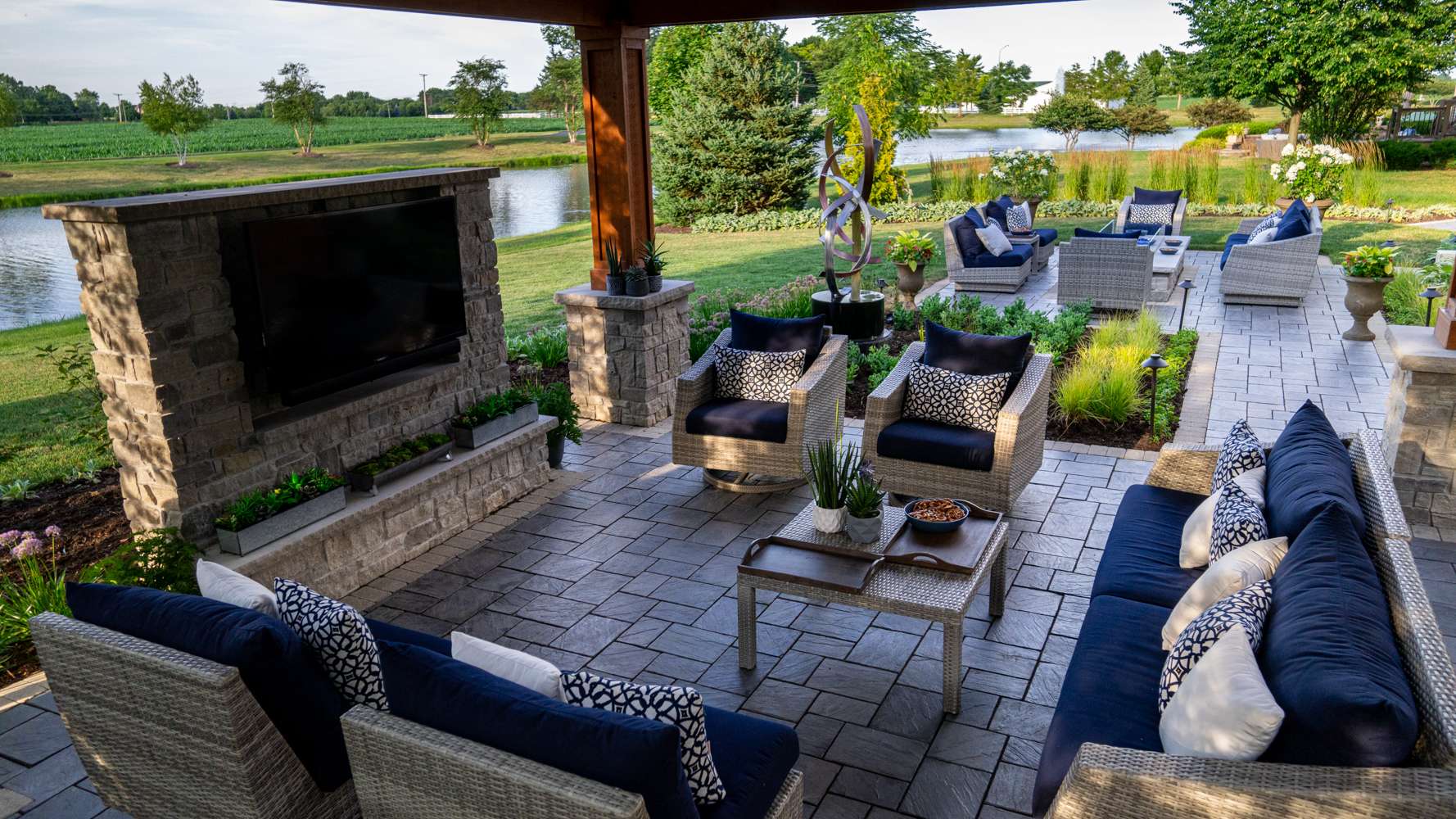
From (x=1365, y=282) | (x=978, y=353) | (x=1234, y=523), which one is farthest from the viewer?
(x=1365, y=282)

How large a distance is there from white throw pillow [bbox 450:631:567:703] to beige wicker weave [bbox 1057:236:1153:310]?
840cm

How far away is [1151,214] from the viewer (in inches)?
496

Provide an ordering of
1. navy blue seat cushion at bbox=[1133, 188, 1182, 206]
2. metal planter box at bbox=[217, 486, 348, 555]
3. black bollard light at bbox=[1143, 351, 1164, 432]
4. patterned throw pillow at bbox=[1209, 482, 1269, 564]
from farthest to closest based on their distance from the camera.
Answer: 1. navy blue seat cushion at bbox=[1133, 188, 1182, 206]
2. black bollard light at bbox=[1143, 351, 1164, 432]
3. metal planter box at bbox=[217, 486, 348, 555]
4. patterned throw pillow at bbox=[1209, 482, 1269, 564]

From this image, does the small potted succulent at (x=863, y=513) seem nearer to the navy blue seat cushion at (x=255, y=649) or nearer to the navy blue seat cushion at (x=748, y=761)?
the navy blue seat cushion at (x=748, y=761)

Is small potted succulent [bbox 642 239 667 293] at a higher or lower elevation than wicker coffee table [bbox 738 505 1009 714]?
higher

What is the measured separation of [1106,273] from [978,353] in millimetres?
4934

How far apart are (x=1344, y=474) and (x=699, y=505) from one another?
3261 millimetres

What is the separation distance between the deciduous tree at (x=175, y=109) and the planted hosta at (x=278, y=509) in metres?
4.58

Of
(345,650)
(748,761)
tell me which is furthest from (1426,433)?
(345,650)

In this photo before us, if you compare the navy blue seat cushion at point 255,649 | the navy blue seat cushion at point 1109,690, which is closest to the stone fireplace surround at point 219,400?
the navy blue seat cushion at point 255,649

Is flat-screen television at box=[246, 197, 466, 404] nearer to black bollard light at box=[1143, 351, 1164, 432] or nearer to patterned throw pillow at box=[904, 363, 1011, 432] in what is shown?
patterned throw pillow at box=[904, 363, 1011, 432]

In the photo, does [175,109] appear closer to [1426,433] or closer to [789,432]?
[789,432]

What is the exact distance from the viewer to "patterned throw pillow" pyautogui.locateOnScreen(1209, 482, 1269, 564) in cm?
330

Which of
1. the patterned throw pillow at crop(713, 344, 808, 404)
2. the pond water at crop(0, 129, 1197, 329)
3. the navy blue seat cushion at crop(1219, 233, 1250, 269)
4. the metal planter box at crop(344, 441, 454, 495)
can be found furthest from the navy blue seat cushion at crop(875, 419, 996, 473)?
the navy blue seat cushion at crop(1219, 233, 1250, 269)
